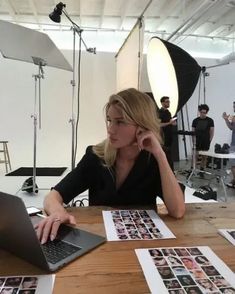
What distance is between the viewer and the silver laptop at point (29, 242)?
65cm

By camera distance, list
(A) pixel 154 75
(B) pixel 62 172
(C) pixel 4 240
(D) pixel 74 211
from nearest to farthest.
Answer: (C) pixel 4 240, (D) pixel 74 211, (A) pixel 154 75, (B) pixel 62 172

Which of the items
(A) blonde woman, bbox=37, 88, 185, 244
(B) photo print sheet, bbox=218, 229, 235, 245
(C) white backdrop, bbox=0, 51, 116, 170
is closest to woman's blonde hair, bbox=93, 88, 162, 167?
(A) blonde woman, bbox=37, 88, 185, 244

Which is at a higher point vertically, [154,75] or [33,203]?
[154,75]

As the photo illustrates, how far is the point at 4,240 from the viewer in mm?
747

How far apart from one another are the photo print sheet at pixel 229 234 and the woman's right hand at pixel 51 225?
0.48 metres

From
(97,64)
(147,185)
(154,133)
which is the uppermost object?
(97,64)

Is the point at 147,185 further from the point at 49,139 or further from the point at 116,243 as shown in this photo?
the point at 49,139

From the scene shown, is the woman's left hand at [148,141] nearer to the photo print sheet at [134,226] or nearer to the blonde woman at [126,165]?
the blonde woman at [126,165]

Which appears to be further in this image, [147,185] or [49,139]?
[49,139]

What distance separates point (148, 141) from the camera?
1241 millimetres

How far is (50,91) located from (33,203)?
4.23 m

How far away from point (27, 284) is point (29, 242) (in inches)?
3.5

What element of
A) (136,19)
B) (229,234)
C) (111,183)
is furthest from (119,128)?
(136,19)

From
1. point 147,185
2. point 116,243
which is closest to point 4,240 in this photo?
point 116,243
